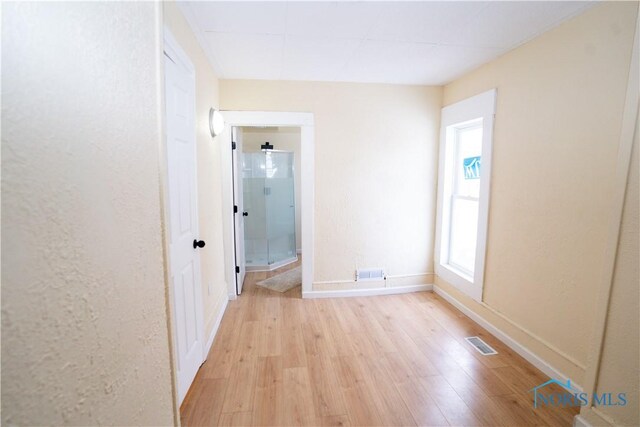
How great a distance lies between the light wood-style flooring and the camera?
1.70m

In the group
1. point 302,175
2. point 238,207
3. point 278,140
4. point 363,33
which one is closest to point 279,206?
point 278,140

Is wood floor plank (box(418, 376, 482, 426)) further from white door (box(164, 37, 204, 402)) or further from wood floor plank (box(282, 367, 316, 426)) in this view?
white door (box(164, 37, 204, 402))

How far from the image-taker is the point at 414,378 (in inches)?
79.4

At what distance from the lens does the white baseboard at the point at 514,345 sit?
1.97m

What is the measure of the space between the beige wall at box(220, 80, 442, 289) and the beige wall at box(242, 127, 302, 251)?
1.80 meters

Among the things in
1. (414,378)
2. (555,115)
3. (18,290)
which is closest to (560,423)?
(414,378)

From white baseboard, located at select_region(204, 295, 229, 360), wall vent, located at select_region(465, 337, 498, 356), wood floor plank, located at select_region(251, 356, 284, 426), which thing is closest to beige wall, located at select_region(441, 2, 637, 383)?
wall vent, located at select_region(465, 337, 498, 356)

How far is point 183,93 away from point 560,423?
2.97 metres

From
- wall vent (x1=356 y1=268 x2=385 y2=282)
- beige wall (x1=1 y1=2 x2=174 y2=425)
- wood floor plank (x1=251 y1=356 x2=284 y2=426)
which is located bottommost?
wood floor plank (x1=251 y1=356 x2=284 y2=426)

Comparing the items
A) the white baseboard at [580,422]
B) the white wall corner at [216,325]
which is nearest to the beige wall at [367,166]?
the white wall corner at [216,325]

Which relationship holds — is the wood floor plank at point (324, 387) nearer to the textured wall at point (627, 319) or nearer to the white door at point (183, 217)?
the white door at point (183, 217)

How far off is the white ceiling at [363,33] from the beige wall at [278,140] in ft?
6.63

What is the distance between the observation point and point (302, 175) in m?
3.18

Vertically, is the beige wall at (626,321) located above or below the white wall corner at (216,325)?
above
